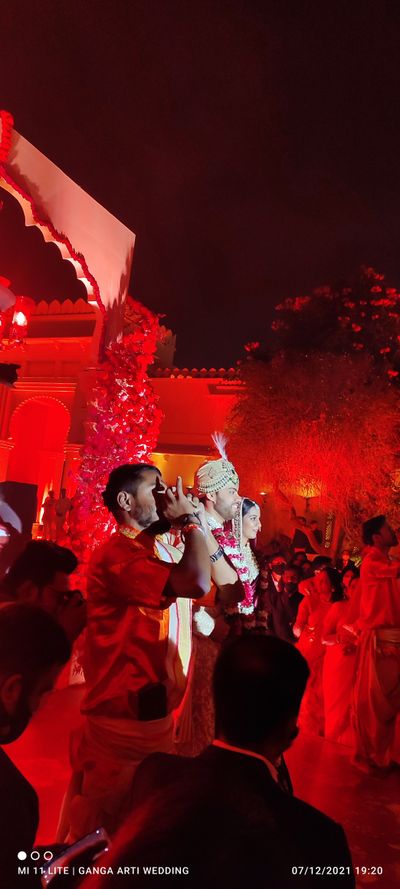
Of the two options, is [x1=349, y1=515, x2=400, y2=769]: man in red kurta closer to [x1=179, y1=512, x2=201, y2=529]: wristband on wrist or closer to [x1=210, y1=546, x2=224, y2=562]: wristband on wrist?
[x1=210, y1=546, x2=224, y2=562]: wristband on wrist

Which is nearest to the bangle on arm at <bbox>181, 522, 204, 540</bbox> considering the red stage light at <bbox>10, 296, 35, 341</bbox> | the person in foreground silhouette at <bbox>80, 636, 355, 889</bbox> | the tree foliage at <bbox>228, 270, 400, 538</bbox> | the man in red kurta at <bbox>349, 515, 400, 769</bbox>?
the person in foreground silhouette at <bbox>80, 636, 355, 889</bbox>

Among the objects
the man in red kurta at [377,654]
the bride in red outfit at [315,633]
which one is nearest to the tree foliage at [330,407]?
the bride in red outfit at [315,633]

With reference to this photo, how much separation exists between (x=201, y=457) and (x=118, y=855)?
19368 mm

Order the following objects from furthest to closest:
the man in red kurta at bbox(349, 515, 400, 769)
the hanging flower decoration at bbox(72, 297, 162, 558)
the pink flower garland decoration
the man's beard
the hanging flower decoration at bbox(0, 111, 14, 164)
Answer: the hanging flower decoration at bbox(72, 297, 162, 558)
the hanging flower decoration at bbox(0, 111, 14, 164)
the man in red kurta at bbox(349, 515, 400, 769)
the pink flower garland decoration
the man's beard

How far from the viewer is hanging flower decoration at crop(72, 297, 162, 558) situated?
705cm

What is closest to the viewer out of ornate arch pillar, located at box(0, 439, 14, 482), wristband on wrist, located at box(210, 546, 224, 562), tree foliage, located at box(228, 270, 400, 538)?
wristband on wrist, located at box(210, 546, 224, 562)

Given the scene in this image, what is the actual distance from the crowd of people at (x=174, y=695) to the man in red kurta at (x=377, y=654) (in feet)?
0.06

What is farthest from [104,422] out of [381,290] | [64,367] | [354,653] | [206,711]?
[381,290]

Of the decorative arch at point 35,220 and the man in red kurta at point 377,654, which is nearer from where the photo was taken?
the man in red kurta at point 377,654

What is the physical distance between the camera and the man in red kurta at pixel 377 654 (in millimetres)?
5867

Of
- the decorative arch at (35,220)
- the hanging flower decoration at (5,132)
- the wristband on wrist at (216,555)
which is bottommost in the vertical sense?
the wristband on wrist at (216,555)

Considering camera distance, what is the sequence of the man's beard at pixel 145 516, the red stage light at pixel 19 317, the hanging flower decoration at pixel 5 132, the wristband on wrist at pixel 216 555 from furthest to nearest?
the red stage light at pixel 19 317 < the hanging flower decoration at pixel 5 132 < the wristband on wrist at pixel 216 555 < the man's beard at pixel 145 516

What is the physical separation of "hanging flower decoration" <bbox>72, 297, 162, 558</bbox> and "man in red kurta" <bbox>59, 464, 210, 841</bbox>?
14.1 feet

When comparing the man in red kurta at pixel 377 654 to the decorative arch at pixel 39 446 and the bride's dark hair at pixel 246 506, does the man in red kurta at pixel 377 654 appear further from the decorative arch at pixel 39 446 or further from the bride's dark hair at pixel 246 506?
the decorative arch at pixel 39 446
